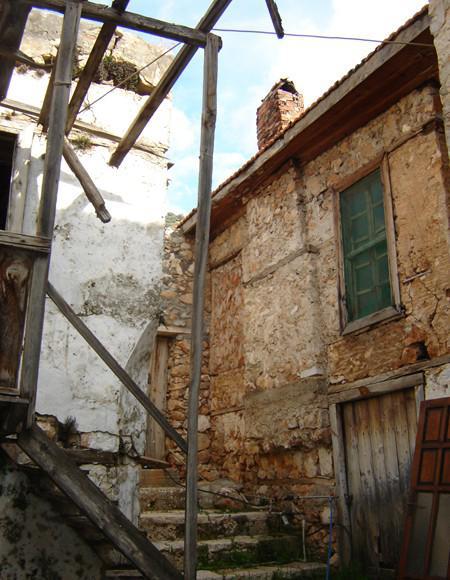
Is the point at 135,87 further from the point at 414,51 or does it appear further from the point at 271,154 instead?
the point at 414,51

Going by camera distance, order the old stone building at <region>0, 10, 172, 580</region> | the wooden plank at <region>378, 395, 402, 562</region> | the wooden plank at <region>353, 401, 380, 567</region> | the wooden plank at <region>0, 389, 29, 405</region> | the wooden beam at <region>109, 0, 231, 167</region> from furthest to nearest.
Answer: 1. the wooden plank at <region>353, 401, 380, 567</region>
2. the wooden plank at <region>378, 395, 402, 562</region>
3. the old stone building at <region>0, 10, 172, 580</region>
4. the wooden beam at <region>109, 0, 231, 167</region>
5. the wooden plank at <region>0, 389, 29, 405</region>

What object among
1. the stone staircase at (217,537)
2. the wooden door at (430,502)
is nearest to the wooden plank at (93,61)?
the stone staircase at (217,537)

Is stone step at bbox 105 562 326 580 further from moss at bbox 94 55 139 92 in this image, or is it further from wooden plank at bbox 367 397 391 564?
moss at bbox 94 55 139 92

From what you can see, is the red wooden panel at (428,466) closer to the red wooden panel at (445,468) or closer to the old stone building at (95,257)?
the red wooden panel at (445,468)

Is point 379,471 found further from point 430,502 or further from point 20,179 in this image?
point 20,179

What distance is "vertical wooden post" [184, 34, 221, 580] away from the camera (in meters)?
3.97

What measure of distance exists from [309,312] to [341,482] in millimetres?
1898

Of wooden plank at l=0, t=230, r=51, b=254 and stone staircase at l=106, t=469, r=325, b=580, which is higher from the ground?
wooden plank at l=0, t=230, r=51, b=254

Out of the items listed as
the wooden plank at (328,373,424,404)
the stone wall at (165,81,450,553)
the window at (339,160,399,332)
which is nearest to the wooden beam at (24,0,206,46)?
the stone wall at (165,81,450,553)

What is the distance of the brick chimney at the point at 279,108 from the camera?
935 cm

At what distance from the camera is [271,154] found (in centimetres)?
790

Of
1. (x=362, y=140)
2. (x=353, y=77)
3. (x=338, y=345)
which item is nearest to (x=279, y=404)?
(x=338, y=345)

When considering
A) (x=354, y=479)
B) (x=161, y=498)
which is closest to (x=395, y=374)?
(x=354, y=479)

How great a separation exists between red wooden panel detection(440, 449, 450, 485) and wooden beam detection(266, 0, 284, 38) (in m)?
3.57
